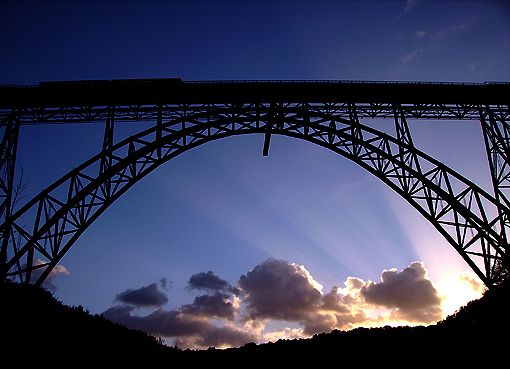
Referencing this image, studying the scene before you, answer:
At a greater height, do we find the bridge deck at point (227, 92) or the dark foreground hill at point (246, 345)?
the bridge deck at point (227, 92)

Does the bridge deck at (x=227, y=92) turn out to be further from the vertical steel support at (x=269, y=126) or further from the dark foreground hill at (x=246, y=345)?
the dark foreground hill at (x=246, y=345)

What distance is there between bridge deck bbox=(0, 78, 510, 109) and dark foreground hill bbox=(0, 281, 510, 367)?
880 cm

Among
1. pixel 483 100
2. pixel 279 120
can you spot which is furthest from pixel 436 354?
pixel 483 100

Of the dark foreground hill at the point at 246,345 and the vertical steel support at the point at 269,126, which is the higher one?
the vertical steel support at the point at 269,126

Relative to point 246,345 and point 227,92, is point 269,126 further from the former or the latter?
point 246,345

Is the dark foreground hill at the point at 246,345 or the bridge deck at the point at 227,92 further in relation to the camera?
the bridge deck at the point at 227,92

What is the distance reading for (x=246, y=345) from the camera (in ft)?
36.5

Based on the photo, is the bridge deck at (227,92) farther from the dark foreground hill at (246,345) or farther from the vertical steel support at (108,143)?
the dark foreground hill at (246,345)

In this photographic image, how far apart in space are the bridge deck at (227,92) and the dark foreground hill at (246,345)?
8.80 m

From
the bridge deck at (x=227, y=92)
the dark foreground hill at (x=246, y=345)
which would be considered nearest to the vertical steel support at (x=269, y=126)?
the bridge deck at (x=227, y=92)

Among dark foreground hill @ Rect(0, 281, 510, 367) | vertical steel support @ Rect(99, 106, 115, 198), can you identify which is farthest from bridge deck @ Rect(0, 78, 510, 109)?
dark foreground hill @ Rect(0, 281, 510, 367)

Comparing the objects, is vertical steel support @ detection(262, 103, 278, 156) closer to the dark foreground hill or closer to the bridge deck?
the bridge deck

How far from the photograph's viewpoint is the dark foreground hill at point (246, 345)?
7.64 metres

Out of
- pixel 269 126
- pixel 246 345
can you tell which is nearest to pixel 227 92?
pixel 269 126
